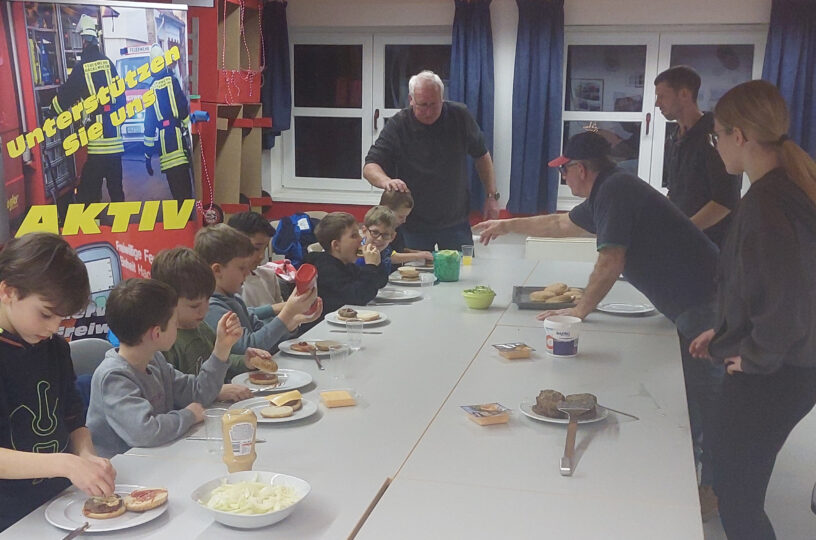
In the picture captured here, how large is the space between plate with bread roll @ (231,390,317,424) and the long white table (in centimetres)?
2

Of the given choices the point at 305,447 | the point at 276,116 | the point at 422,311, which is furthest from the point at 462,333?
the point at 276,116

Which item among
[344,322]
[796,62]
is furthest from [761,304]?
[796,62]

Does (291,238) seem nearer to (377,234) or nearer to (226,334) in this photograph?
(377,234)

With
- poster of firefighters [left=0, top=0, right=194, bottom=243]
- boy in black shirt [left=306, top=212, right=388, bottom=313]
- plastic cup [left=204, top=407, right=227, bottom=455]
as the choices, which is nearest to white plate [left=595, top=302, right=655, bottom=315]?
boy in black shirt [left=306, top=212, right=388, bottom=313]

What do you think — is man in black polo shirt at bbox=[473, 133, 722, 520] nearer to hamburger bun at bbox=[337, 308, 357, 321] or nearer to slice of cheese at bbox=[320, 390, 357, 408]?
hamburger bun at bbox=[337, 308, 357, 321]

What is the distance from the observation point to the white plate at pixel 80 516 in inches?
52.5

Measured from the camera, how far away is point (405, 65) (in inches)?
238

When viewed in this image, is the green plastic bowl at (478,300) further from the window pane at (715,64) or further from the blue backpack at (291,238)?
the window pane at (715,64)

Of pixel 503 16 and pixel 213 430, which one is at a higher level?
pixel 503 16

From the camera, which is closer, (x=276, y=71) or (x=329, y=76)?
(x=276, y=71)

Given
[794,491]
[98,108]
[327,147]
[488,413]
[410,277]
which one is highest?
[98,108]

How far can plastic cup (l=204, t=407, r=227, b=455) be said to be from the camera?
67.4 inches

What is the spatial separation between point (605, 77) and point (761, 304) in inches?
155

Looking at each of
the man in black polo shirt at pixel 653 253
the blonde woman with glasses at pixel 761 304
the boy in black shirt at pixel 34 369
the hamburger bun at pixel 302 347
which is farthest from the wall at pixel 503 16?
the boy in black shirt at pixel 34 369
